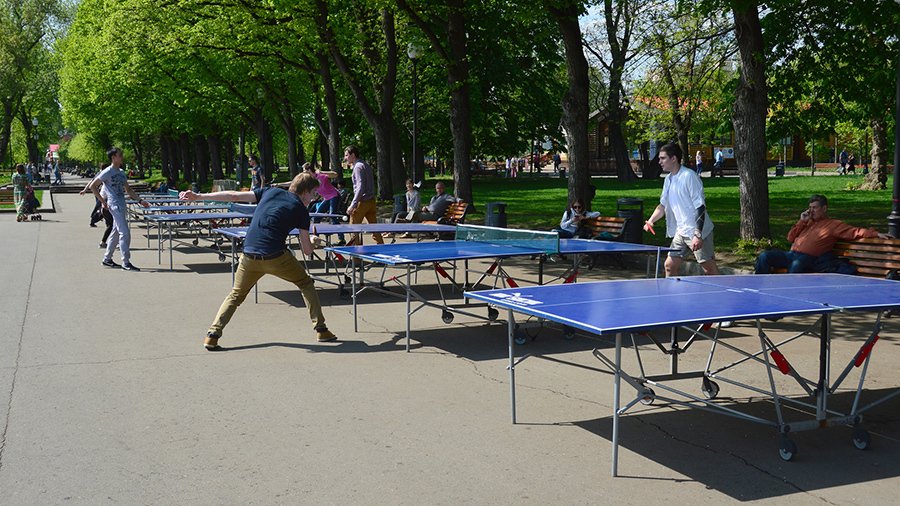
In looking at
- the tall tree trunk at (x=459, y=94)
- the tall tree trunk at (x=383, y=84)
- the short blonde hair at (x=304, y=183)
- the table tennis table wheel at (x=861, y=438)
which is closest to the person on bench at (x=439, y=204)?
the tall tree trunk at (x=459, y=94)

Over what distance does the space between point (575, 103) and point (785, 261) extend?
7.48 metres

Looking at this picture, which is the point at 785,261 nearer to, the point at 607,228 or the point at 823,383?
the point at 607,228

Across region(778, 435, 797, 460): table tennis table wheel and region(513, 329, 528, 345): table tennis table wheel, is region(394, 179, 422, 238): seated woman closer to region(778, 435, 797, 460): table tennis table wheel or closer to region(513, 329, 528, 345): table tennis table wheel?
region(513, 329, 528, 345): table tennis table wheel

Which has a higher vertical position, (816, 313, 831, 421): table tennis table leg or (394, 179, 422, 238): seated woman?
(394, 179, 422, 238): seated woman

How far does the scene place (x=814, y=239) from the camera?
10.4 meters

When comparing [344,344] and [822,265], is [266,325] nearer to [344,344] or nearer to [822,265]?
[344,344]

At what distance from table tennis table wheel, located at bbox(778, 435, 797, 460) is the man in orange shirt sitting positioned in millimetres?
5809

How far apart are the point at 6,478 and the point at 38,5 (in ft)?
224

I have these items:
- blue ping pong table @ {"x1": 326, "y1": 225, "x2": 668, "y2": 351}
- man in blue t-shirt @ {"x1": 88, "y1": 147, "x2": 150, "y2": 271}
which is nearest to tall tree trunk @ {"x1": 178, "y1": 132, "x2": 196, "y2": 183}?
man in blue t-shirt @ {"x1": 88, "y1": 147, "x2": 150, "y2": 271}

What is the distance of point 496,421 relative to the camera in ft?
18.8

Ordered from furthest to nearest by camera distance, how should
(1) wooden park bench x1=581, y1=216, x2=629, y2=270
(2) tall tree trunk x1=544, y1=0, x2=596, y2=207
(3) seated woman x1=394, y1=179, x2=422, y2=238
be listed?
(3) seated woman x1=394, y1=179, x2=422, y2=238
(2) tall tree trunk x1=544, y1=0, x2=596, y2=207
(1) wooden park bench x1=581, y1=216, x2=629, y2=270

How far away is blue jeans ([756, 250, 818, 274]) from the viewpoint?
33.8 ft

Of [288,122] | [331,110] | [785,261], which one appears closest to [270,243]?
[785,261]

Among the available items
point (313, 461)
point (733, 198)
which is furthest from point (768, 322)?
point (733, 198)
